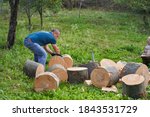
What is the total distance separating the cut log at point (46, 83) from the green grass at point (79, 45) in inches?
5.5

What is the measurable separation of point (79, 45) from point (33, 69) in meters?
6.07

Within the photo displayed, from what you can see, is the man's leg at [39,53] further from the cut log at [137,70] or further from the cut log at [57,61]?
the cut log at [137,70]

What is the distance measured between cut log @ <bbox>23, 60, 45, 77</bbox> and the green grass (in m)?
0.15

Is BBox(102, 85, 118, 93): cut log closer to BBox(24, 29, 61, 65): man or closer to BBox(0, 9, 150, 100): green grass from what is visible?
BBox(0, 9, 150, 100): green grass

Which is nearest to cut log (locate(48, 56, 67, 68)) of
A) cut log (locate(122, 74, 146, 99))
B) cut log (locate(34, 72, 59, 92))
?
cut log (locate(34, 72, 59, 92))

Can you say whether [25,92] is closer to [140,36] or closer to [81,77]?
[81,77]

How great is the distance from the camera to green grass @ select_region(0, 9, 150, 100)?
1003 cm

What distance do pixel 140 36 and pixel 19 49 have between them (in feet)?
25.2

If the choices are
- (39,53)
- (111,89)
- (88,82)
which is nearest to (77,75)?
(88,82)

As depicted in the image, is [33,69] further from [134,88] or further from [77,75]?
[134,88]

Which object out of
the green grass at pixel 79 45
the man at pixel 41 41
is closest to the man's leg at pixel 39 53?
the man at pixel 41 41

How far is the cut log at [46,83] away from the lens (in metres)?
10.1

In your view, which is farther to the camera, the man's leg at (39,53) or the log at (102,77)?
the man's leg at (39,53)

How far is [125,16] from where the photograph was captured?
28.2m
